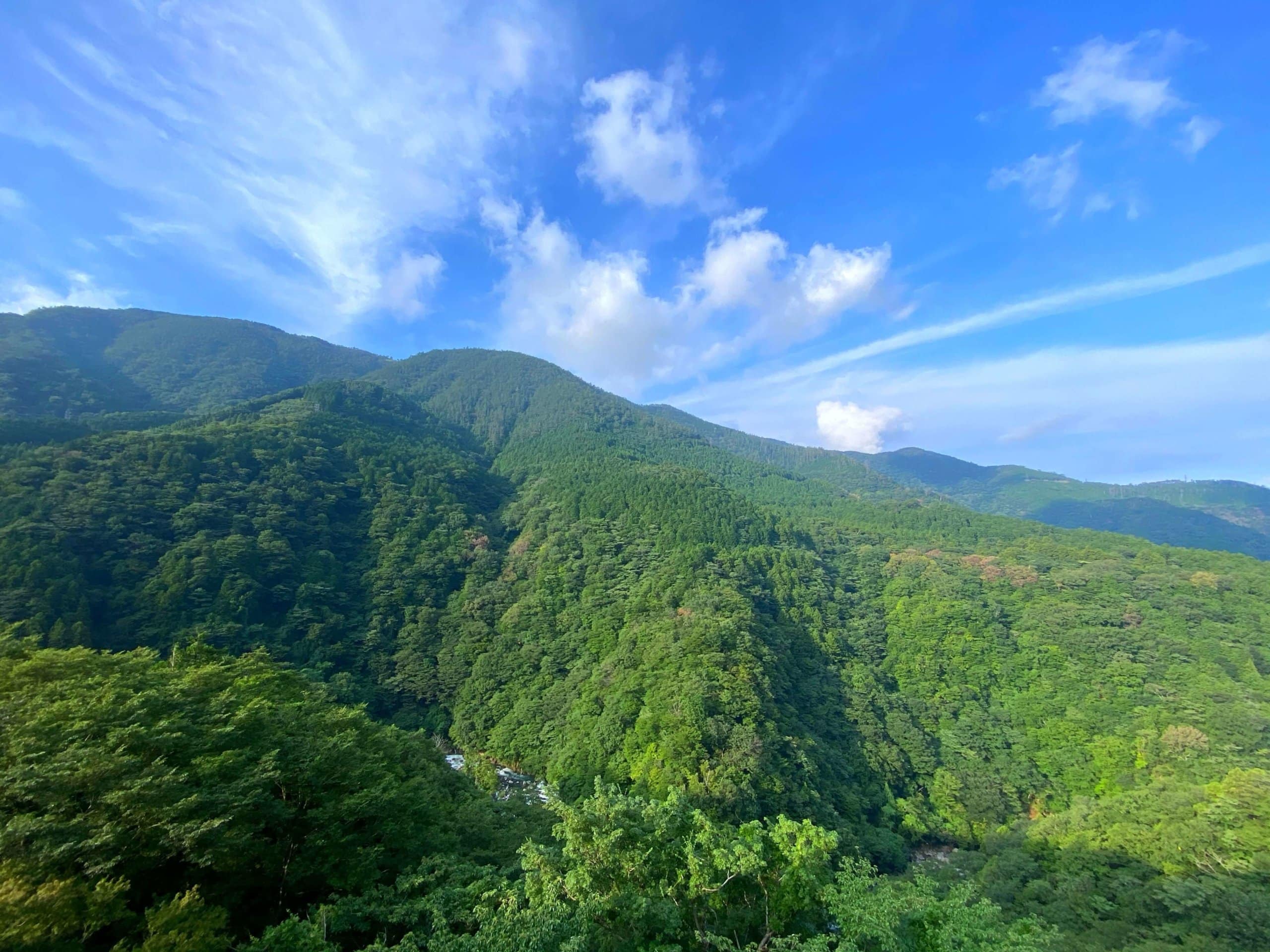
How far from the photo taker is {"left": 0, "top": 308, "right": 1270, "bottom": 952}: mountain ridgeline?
45.5 feet

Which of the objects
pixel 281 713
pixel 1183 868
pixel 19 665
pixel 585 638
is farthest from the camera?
pixel 585 638

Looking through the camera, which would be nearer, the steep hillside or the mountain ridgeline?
the mountain ridgeline

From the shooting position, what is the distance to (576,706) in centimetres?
5703

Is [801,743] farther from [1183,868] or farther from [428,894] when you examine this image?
[428,894]

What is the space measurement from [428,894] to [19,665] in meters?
16.3

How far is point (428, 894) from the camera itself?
1456 centimetres

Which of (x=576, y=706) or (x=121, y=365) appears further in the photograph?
(x=121, y=365)

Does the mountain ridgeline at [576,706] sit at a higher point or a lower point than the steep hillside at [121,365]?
lower

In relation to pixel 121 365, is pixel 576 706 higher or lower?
lower

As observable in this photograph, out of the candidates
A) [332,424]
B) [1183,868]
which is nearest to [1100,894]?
[1183,868]

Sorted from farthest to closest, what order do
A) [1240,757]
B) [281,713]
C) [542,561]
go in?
[542,561]
[1240,757]
[281,713]

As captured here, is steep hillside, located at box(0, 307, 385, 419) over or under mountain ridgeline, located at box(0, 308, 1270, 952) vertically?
over

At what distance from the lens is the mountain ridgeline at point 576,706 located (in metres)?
13.9

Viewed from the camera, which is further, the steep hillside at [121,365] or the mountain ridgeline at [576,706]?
the steep hillside at [121,365]
